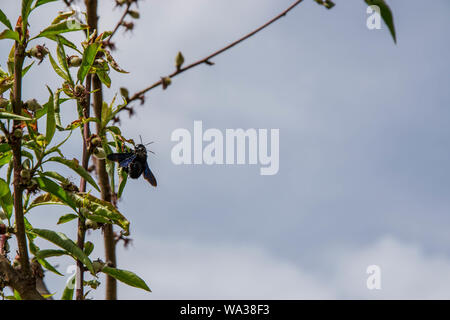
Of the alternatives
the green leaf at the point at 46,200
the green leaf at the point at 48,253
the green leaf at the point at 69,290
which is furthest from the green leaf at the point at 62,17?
the green leaf at the point at 69,290

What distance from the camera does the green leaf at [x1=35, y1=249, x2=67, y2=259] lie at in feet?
12.2

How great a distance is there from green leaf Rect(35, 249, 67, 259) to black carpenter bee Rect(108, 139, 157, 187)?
64cm

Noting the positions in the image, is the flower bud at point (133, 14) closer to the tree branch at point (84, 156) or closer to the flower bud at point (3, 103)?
the tree branch at point (84, 156)

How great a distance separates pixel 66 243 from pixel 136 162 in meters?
1.17

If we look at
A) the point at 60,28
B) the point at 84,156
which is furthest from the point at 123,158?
the point at 60,28

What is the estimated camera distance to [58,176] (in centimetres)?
367

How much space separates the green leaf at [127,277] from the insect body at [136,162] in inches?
27.6

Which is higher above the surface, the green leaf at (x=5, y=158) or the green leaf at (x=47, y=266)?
the green leaf at (x=5, y=158)

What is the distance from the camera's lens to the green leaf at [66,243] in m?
3.52

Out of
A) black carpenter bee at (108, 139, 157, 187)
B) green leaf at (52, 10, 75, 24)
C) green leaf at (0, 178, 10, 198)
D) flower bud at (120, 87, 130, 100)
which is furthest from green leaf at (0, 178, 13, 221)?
green leaf at (52, 10, 75, 24)

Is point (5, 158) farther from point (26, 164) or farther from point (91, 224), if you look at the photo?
point (91, 224)

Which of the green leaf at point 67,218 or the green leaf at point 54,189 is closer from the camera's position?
the green leaf at point 54,189

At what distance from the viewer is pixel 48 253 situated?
3.73m
